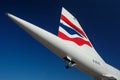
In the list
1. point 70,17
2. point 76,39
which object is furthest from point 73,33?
point 70,17

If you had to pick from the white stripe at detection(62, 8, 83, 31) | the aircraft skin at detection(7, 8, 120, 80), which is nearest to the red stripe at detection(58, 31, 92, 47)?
the aircraft skin at detection(7, 8, 120, 80)

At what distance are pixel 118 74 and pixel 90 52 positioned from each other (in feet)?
11.2

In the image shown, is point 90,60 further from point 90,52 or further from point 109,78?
point 109,78

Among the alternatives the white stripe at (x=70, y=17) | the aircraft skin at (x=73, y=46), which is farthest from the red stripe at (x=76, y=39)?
the white stripe at (x=70, y=17)

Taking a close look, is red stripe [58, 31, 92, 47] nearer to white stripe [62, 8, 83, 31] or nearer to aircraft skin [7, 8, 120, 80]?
aircraft skin [7, 8, 120, 80]

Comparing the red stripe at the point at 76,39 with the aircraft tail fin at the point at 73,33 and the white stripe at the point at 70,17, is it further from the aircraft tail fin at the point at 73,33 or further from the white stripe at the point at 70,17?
the white stripe at the point at 70,17

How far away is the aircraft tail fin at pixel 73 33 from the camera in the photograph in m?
18.0

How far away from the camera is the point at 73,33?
61.9 ft

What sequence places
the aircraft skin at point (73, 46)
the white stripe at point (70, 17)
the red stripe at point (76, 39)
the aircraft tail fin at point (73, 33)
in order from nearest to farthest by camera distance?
the aircraft skin at point (73, 46) → the red stripe at point (76, 39) → the aircraft tail fin at point (73, 33) → the white stripe at point (70, 17)

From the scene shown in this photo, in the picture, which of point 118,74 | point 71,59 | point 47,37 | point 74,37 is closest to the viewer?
point 47,37

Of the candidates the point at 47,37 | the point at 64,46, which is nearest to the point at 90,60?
the point at 64,46

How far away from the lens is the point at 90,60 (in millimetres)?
17766

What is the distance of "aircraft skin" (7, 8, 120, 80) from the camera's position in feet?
52.2

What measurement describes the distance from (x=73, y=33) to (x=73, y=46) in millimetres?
1775
